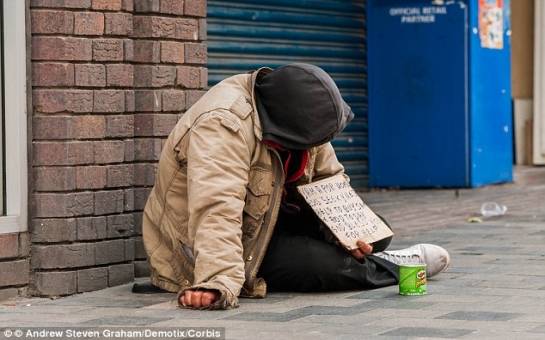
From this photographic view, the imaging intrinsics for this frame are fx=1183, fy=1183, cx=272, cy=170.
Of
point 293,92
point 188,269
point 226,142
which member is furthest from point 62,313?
point 293,92

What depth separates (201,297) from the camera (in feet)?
15.3

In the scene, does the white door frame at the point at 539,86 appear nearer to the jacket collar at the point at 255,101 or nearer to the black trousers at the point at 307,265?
the black trousers at the point at 307,265

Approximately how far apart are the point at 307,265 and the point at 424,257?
70 cm

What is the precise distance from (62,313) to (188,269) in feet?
1.90

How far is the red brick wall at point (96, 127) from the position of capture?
5250mm

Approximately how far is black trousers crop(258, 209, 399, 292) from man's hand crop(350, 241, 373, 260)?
0.03 meters

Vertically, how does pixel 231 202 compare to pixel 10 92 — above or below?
below

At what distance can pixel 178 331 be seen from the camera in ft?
13.9

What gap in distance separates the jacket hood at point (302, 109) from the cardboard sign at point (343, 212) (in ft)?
1.18

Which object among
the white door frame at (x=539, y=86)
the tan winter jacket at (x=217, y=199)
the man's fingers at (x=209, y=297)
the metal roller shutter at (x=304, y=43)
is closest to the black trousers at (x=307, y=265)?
the tan winter jacket at (x=217, y=199)

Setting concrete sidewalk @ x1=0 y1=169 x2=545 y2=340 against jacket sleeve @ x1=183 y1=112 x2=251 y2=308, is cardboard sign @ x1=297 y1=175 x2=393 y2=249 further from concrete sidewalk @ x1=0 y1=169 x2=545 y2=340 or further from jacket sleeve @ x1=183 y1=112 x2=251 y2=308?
jacket sleeve @ x1=183 y1=112 x2=251 y2=308

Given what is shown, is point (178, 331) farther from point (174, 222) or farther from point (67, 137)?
point (67, 137)

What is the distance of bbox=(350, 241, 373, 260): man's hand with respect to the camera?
5199 millimetres

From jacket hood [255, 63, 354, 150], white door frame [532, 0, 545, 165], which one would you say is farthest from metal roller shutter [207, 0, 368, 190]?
jacket hood [255, 63, 354, 150]
